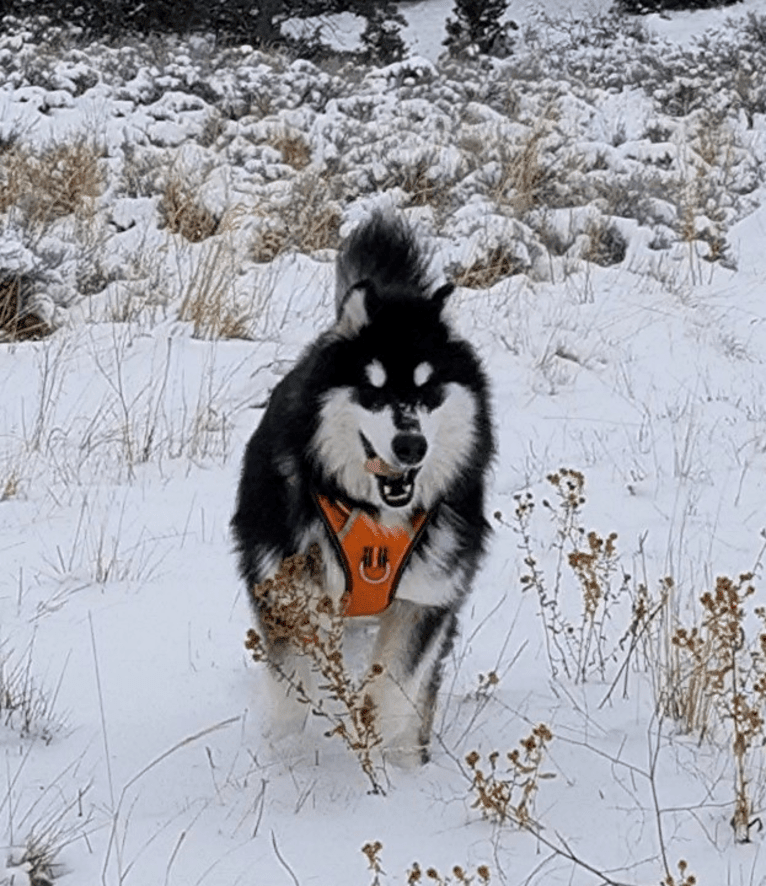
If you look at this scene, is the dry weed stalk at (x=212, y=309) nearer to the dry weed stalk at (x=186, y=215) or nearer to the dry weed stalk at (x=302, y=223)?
the dry weed stalk at (x=302, y=223)

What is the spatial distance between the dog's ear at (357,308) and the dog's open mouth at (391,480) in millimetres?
296

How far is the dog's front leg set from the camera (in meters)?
3.31

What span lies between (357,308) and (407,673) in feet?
3.34

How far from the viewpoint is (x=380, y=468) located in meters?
3.15

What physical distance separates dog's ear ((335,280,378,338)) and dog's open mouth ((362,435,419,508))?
296 millimetres

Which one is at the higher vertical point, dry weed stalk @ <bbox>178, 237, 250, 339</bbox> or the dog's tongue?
the dog's tongue

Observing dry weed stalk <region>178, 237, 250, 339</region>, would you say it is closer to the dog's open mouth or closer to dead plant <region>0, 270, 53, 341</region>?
dead plant <region>0, 270, 53, 341</region>

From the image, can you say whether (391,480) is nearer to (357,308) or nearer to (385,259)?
(357,308)

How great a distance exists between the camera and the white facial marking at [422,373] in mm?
3146

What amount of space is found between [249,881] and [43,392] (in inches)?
133

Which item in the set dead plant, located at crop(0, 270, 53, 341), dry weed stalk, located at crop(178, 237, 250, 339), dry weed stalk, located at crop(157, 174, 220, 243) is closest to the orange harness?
dry weed stalk, located at crop(178, 237, 250, 339)

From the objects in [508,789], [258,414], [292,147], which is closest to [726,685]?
[508,789]

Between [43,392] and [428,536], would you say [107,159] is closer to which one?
[43,392]

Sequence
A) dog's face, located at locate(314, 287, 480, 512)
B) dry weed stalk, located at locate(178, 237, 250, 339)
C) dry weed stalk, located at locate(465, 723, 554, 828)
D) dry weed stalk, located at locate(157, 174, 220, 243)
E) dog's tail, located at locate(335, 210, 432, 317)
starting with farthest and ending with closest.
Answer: dry weed stalk, located at locate(157, 174, 220, 243) → dry weed stalk, located at locate(178, 237, 250, 339) → dog's tail, located at locate(335, 210, 432, 317) → dog's face, located at locate(314, 287, 480, 512) → dry weed stalk, located at locate(465, 723, 554, 828)
